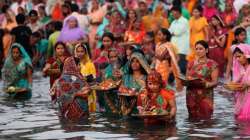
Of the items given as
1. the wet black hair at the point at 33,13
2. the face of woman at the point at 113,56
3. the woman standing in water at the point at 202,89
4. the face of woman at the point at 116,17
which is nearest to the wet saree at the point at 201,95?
the woman standing in water at the point at 202,89

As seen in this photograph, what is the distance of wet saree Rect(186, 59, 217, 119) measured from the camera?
13.5m

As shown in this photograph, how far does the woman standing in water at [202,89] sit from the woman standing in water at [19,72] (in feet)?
13.2

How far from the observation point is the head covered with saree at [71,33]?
69.5ft

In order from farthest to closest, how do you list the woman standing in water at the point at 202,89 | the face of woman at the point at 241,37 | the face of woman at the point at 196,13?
the face of woman at the point at 196,13 < the face of woman at the point at 241,37 < the woman standing in water at the point at 202,89

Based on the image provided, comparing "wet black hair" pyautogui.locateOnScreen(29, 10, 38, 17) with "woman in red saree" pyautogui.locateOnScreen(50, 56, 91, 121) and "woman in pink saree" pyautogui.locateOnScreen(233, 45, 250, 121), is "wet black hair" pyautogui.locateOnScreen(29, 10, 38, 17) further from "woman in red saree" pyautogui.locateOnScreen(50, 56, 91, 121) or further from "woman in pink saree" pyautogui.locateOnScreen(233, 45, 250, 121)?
"woman in pink saree" pyautogui.locateOnScreen(233, 45, 250, 121)

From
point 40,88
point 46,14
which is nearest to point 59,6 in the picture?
point 46,14

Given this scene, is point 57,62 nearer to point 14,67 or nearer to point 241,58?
point 14,67

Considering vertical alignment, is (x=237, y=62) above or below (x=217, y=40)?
below

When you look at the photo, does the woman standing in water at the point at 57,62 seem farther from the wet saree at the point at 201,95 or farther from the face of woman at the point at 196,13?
the face of woman at the point at 196,13

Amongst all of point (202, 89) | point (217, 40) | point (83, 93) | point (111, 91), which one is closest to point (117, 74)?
point (111, 91)

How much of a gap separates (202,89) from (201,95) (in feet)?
0.31

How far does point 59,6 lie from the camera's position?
25172mm

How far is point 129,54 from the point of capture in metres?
14.5

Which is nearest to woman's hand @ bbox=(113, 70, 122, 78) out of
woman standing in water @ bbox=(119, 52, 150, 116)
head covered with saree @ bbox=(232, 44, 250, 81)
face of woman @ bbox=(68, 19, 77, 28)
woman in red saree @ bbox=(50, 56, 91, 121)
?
woman standing in water @ bbox=(119, 52, 150, 116)
